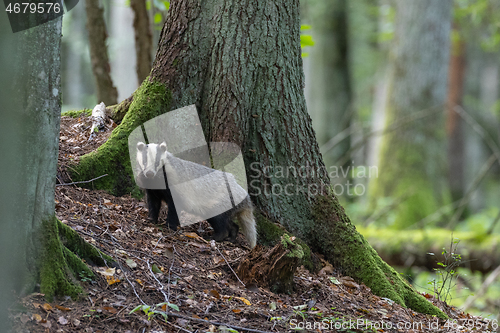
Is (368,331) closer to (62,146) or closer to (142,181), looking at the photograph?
(142,181)

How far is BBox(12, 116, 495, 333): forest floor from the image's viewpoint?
3.11m

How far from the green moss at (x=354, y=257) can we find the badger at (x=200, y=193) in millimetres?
859

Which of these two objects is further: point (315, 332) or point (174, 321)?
point (315, 332)

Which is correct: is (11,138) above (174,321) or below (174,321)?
above

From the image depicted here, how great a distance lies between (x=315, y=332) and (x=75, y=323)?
182 centimetres

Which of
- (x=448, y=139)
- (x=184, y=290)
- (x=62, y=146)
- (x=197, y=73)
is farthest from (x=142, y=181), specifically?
(x=448, y=139)

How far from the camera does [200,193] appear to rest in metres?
5.18

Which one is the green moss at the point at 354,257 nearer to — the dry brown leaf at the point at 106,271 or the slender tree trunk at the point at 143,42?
the dry brown leaf at the point at 106,271

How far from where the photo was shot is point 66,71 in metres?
29.7

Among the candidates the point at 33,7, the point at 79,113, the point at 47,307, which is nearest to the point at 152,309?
the point at 47,307

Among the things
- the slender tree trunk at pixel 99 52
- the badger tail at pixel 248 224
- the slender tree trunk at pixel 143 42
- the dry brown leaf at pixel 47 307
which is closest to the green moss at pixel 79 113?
the slender tree trunk at pixel 99 52

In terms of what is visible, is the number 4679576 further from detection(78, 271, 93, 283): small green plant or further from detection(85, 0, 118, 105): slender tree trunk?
detection(85, 0, 118, 105): slender tree trunk

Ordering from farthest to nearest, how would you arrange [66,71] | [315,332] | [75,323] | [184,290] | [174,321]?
[66,71] → [184,290] → [315,332] → [174,321] → [75,323]

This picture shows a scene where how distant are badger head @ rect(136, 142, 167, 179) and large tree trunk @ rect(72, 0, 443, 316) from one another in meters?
0.43
